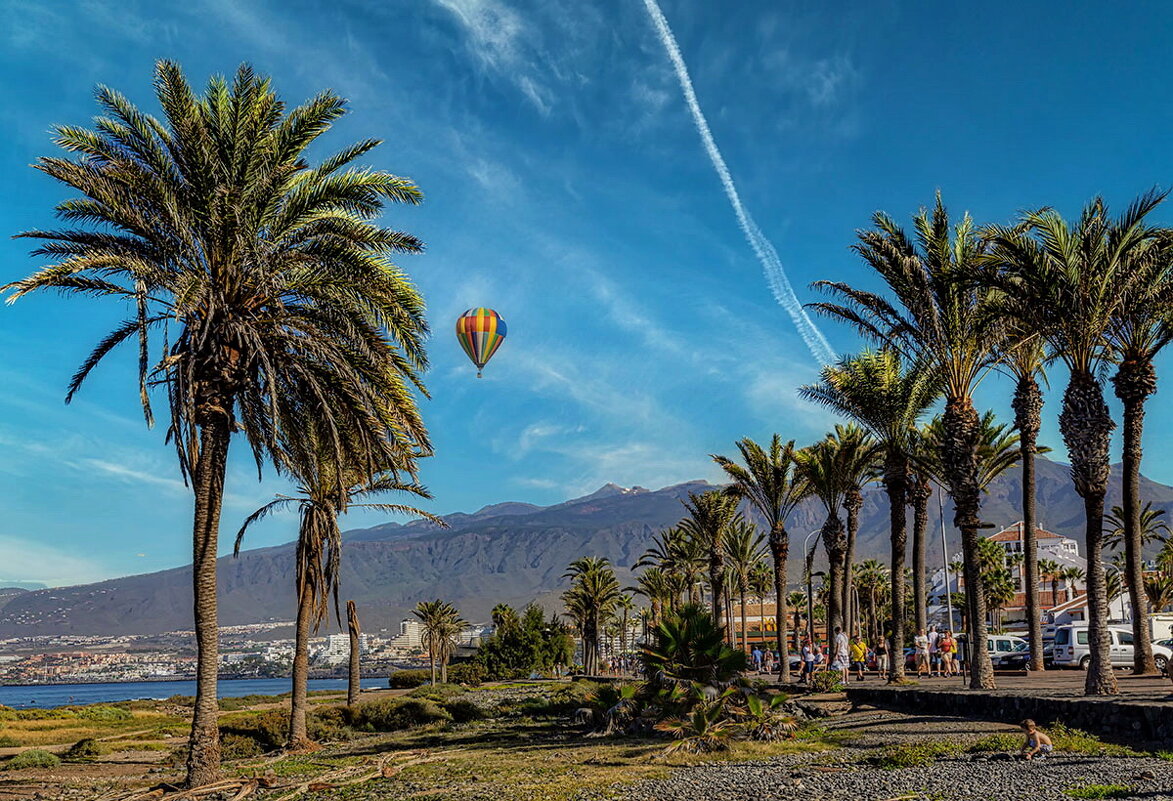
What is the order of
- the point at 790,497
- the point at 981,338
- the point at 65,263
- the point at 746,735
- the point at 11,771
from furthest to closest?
the point at 790,497 → the point at 981,338 → the point at 11,771 → the point at 746,735 → the point at 65,263

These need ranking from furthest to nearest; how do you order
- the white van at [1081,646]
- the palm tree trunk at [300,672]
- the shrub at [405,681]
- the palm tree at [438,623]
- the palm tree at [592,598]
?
the palm tree at [438,623] → the palm tree at [592,598] → the shrub at [405,681] → the white van at [1081,646] → the palm tree trunk at [300,672]

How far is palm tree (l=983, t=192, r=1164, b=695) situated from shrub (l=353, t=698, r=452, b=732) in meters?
24.6

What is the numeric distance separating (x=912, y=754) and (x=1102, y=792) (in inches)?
178

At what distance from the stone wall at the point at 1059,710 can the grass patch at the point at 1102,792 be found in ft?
14.5

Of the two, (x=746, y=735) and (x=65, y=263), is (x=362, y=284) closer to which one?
(x=65, y=263)

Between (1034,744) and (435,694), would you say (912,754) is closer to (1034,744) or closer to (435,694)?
(1034,744)

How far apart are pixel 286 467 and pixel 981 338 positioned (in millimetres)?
18498

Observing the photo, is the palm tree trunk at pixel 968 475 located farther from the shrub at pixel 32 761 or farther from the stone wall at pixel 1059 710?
the shrub at pixel 32 761

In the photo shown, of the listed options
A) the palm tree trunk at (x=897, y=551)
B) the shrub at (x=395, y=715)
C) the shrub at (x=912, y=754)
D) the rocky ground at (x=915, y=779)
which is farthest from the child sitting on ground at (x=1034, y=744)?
the shrub at (x=395, y=715)

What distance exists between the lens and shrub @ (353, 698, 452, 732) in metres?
36.2

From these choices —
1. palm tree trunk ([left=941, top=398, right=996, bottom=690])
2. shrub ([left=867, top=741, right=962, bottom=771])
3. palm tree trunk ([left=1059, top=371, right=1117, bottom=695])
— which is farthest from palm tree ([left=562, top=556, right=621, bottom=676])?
Result: shrub ([left=867, top=741, right=962, bottom=771])

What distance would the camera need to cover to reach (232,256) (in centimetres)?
1700

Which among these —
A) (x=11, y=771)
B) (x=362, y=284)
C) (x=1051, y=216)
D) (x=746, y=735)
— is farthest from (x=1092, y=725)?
(x=11, y=771)

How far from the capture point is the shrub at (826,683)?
109ft
